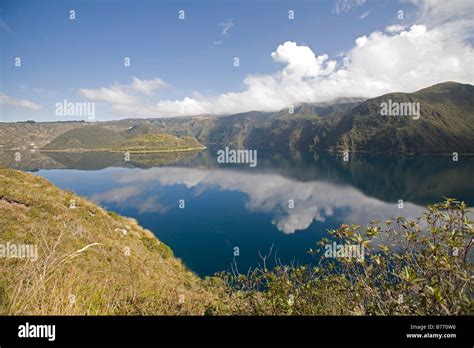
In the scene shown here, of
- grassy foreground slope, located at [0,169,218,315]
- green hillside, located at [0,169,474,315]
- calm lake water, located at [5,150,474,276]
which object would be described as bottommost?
calm lake water, located at [5,150,474,276]

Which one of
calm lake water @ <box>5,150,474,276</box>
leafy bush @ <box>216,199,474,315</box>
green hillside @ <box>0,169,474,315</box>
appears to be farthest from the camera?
calm lake water @ <box>5,150,474,276</box>

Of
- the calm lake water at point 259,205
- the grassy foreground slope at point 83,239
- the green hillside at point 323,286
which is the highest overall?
the green hillside at point 323,286

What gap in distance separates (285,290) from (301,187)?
306ft

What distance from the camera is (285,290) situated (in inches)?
177

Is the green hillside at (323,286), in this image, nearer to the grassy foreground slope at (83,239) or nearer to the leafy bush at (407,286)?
the leafy bush at (407,286)
